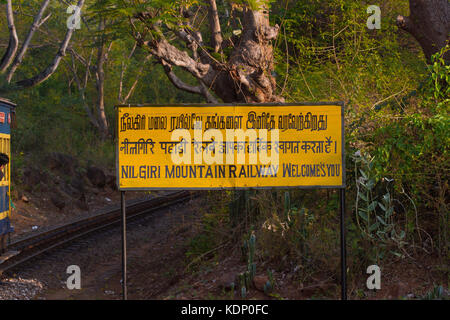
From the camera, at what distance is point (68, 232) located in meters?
13.3

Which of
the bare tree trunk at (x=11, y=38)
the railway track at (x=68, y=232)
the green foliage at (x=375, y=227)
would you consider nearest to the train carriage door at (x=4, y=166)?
the railway track at (x=68, y=232)

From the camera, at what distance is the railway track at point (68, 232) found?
10410mm

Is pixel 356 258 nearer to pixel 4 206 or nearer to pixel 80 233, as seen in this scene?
pixel 4 206

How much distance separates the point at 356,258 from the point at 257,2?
16.3 feet

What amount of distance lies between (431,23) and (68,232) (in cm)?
997

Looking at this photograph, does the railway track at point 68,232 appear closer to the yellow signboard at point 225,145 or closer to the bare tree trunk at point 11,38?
the yellow signboard at point 225,145

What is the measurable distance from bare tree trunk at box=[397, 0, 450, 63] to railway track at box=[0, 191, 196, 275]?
19.2 feet

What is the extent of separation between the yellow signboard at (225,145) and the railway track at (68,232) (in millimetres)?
3234

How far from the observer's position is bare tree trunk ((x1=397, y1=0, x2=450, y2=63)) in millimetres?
10508

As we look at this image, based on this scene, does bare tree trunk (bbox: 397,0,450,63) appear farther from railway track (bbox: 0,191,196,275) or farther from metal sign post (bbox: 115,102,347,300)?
railway track (bbox: 0,191,196,275)

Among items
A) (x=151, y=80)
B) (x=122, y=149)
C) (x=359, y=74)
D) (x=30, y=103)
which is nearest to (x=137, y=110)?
(x=122, y=149)

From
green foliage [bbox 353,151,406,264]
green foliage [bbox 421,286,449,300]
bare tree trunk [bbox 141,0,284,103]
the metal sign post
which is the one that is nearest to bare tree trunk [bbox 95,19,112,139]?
bare tree trunk [bbox 141,0,284,103]

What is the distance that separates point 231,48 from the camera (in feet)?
33.6

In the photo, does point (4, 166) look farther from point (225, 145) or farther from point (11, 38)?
point (11, 38)
